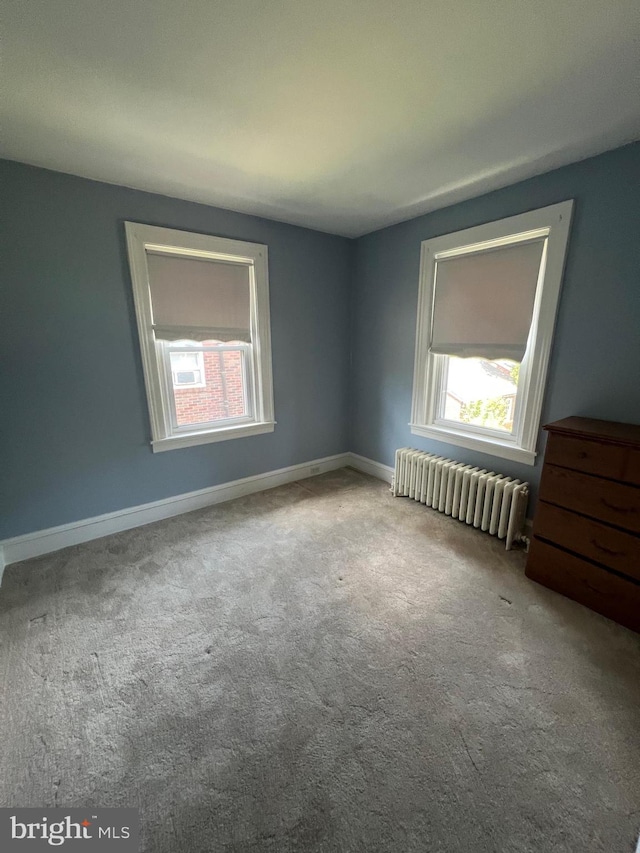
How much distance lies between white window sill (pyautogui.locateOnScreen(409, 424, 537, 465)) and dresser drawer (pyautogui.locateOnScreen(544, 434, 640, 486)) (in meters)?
0.50

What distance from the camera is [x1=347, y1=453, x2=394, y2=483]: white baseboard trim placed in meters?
3.66

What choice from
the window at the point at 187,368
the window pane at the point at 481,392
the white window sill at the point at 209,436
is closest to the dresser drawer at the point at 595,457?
the window pane at the point at 481,392

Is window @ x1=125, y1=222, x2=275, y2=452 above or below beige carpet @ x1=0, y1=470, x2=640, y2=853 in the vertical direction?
above

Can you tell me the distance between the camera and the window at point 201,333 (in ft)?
8.40

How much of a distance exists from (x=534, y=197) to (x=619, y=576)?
238 centimetres

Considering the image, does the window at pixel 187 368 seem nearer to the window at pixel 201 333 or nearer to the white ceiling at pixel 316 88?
the window at pixel 201 333

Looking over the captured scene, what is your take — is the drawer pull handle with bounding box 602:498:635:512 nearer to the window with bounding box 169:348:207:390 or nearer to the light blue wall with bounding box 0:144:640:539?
the light blue wall with bounding box 0:144:640:539

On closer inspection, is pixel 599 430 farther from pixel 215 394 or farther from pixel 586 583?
pixel 215 394

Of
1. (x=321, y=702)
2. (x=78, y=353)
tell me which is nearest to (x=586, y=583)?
(x=321, y=702)

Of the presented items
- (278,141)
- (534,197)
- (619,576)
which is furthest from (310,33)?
(619,576)

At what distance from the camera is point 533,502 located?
250cm

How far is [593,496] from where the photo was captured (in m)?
1.86

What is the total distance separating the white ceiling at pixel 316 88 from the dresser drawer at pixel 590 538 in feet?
6.75

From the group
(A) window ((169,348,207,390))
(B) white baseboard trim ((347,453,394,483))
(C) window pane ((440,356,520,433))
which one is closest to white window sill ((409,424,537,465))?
(C) window pane ((440,356,520,433))
